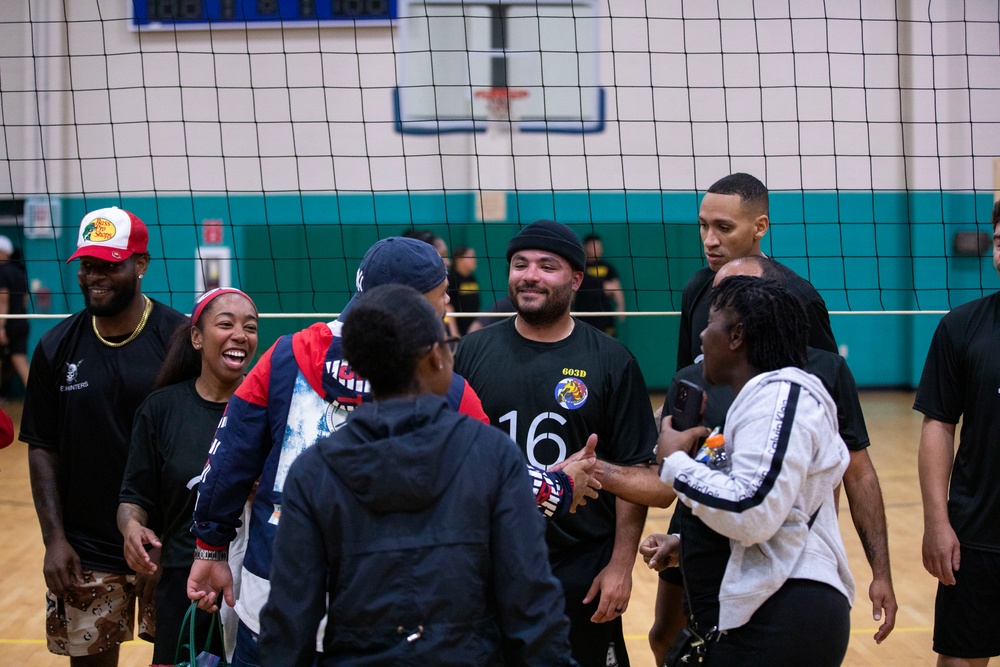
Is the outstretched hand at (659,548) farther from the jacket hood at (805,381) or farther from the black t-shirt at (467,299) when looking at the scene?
the black t-shirt at (467,299)

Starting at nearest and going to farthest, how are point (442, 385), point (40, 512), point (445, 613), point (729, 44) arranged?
1. point (445, 613)
2. point (442, 385)
3. point (40, 512)
4. point (729, 44)

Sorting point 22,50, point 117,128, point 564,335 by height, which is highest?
point 22,50

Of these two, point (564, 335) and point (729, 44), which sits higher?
point (729, 44)

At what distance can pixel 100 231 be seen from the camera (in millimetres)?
3500

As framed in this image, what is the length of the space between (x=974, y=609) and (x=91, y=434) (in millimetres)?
2896

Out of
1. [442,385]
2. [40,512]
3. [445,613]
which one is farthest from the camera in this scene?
[40,512]

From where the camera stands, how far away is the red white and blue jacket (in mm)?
2236

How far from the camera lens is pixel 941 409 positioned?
10.5ft

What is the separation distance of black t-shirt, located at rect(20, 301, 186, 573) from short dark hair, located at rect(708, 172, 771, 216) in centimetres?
203

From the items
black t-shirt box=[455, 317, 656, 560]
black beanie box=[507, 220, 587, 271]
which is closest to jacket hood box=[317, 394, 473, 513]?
black t-shirt box=[455, 317, 656, 560]

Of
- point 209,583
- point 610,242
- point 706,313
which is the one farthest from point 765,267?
point 610,242

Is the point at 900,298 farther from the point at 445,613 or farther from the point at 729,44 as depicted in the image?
the point at 445,613

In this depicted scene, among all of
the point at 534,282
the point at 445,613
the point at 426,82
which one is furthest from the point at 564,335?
the point at 426,82

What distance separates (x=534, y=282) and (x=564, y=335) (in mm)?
207
